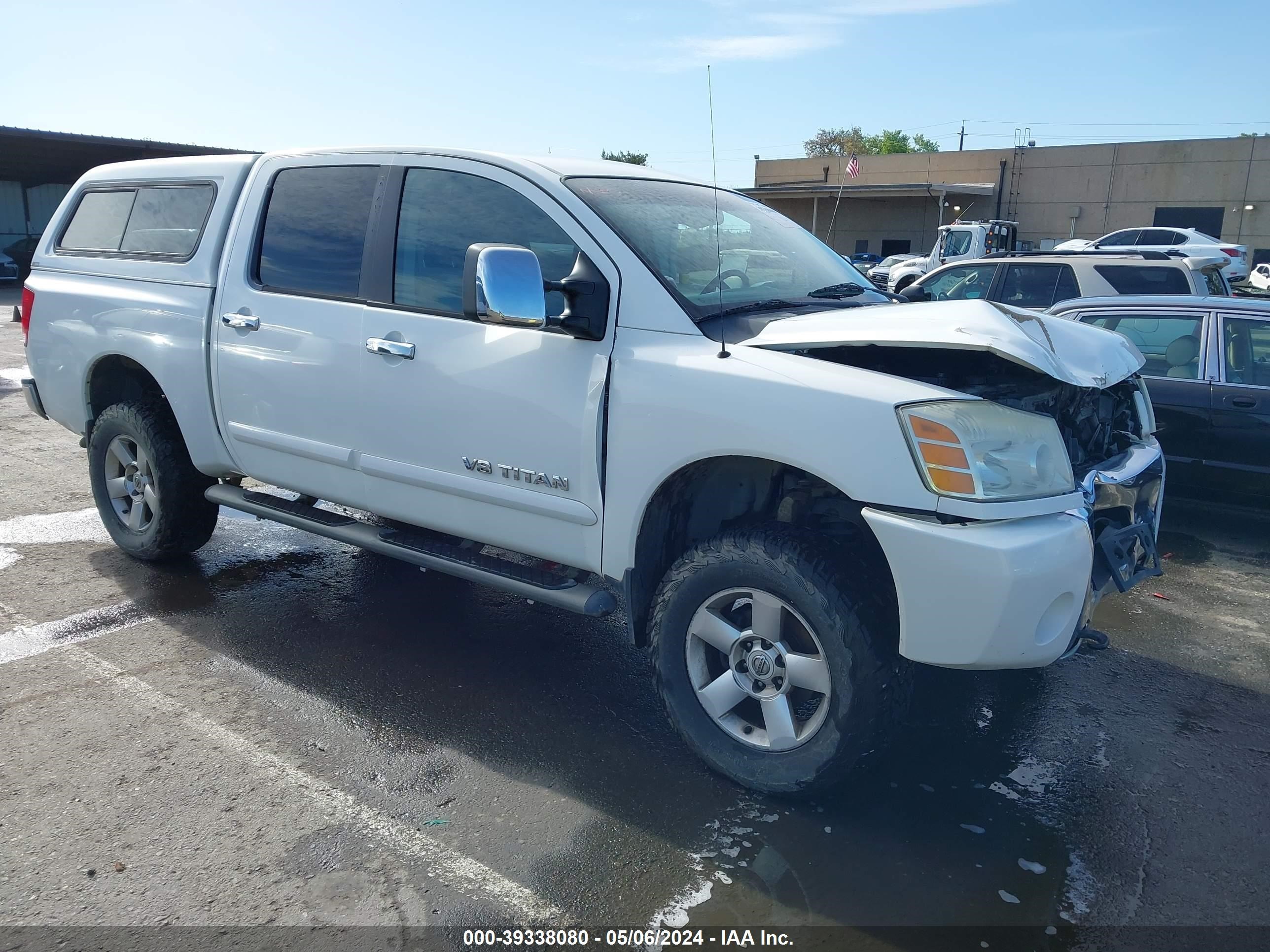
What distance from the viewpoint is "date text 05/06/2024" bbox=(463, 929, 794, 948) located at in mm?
2561

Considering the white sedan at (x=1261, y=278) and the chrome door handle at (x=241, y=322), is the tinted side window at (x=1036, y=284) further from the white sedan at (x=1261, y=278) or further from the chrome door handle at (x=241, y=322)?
the white sedan at (x=1261, y=278)

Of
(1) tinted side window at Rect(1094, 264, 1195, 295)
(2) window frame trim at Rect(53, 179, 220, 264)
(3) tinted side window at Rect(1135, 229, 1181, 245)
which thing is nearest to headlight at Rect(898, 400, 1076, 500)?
(2) window frame trim at Rect(53, 179, 220, 264)

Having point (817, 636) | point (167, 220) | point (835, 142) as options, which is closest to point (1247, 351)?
point (817, 636)

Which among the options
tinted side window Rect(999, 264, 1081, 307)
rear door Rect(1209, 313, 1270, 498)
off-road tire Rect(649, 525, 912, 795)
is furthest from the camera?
tinted side window Rect(999, 264, 1081, 307)

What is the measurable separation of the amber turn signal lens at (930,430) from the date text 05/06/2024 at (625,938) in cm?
140

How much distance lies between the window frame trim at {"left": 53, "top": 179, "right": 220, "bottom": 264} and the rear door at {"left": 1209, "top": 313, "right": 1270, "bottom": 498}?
5.95m

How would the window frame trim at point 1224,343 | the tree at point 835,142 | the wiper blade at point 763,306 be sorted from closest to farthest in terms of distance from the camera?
the wiper blade at point 763,306, the window frame trim at point 1224,343, the tree at point 835,142

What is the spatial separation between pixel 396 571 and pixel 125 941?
299cm

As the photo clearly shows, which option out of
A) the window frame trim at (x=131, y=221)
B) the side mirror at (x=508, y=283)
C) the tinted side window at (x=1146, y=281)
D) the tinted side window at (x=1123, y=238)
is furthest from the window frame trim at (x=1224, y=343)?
the tinted side window at (x=1123, y=238)

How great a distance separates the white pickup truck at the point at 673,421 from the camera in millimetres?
2820

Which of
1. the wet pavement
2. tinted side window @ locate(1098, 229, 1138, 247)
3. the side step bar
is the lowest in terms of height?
the wet pavement

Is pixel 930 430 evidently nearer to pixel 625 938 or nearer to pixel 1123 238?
pixel 625 938

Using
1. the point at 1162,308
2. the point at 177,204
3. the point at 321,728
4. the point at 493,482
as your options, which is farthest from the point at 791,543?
the point at 1162,308

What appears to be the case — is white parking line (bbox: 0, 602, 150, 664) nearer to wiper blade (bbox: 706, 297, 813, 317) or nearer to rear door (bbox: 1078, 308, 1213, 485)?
wiper blade (bbox: 706, 297, 813, 317)
